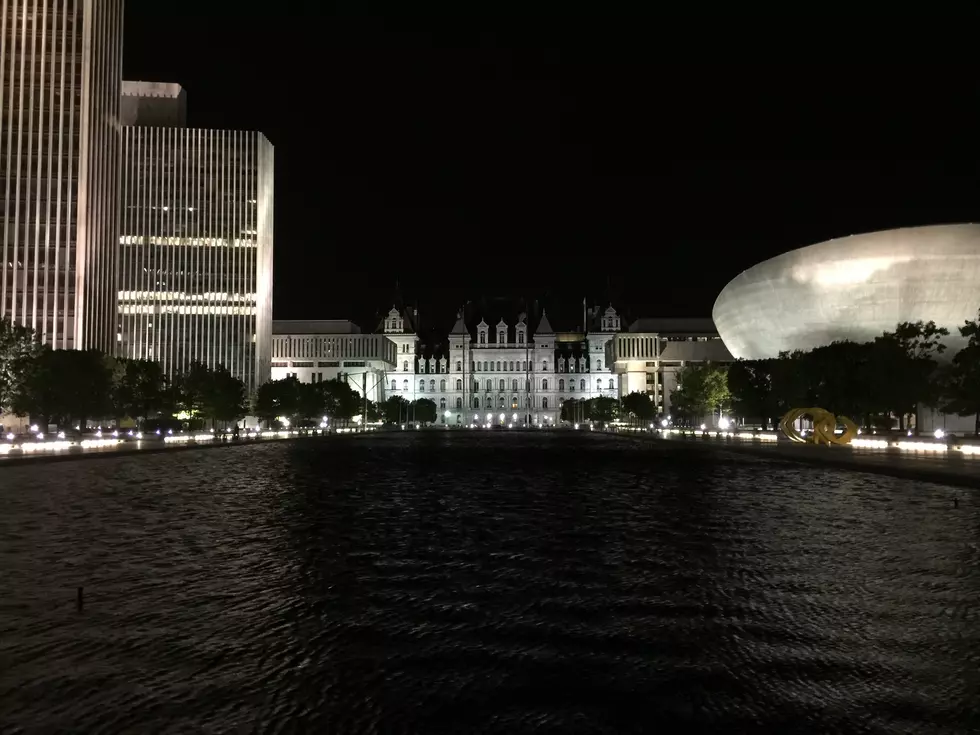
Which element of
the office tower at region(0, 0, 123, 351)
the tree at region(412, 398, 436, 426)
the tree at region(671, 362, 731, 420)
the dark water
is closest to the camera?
the dark water

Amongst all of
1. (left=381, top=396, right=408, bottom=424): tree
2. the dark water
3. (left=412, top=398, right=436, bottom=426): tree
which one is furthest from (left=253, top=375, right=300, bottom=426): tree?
the dark water

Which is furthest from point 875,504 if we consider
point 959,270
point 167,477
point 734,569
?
point 959,270

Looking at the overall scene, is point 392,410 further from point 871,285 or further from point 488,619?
point 488,619

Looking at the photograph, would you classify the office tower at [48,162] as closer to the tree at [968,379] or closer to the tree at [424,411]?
the tree at [424,411]

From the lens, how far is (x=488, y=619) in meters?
10.2

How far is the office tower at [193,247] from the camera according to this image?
15625 cm

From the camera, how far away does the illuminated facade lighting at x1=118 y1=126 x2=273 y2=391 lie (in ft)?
513

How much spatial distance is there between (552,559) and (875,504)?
1321cm

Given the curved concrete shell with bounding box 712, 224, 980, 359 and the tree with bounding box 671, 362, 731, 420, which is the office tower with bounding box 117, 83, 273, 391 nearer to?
the tree with bounding box 671, 362, 731, 420

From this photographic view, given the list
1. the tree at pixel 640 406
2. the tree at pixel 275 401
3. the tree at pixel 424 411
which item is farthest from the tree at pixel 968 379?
the tree at pixel 424 411

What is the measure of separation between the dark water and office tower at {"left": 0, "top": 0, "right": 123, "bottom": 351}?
102718mm

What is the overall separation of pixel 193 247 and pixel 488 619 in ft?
522

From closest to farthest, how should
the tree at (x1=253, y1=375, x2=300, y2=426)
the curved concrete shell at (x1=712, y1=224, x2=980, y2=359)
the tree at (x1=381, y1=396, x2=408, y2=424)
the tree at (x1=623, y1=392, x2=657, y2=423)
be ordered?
the curved concrete shell at (x1=712, y1=224, x2=980, y2=359) < the tree at (x1=253, y1=375, x2=300, y2=426) < the tree at (x1=623, y1=392, x2=657, y2=423) < the tree at (x1=381, y1=396, x2=408, y2=424)

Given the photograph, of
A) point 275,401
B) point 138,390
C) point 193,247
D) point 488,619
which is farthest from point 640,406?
point 488,619
